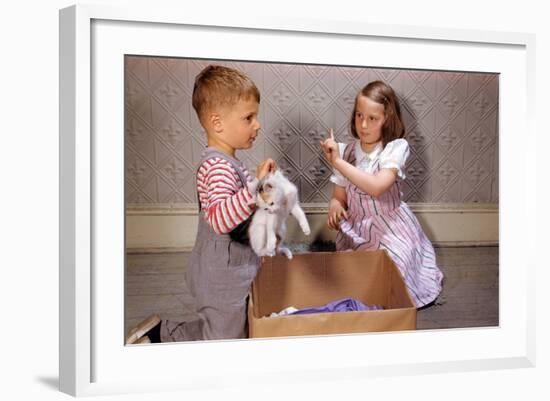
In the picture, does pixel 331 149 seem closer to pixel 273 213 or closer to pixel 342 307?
pixel 273 213

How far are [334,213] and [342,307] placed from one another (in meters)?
0.24

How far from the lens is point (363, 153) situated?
1916mm

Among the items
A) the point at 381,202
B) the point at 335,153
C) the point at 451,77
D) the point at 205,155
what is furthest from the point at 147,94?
the point at 451,77

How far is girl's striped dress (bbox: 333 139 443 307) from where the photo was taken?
192 cm

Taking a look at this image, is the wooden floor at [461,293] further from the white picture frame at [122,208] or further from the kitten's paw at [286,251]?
the kitten's paw at [286,251]

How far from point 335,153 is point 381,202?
0.18 meters

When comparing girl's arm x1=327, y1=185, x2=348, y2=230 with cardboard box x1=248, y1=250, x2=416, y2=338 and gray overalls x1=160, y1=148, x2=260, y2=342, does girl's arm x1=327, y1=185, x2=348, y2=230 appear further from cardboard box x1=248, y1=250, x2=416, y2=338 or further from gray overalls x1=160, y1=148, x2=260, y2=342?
gray overalls x1=160, y1=148, x2=260, y2=342

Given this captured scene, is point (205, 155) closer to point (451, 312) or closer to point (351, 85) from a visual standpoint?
point (351, 85)

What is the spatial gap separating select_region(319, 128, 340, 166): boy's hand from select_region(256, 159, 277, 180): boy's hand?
0.46 ft

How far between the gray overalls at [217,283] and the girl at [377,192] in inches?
9.8

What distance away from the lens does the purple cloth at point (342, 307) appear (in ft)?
6.25

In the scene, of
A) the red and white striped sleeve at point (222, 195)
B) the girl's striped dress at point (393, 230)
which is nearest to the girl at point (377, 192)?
the girl's striped dress at point (393, 230)

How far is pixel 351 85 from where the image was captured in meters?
1.89

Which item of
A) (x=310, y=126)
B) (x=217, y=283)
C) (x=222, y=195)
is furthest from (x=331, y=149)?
(x=217, y=283)
